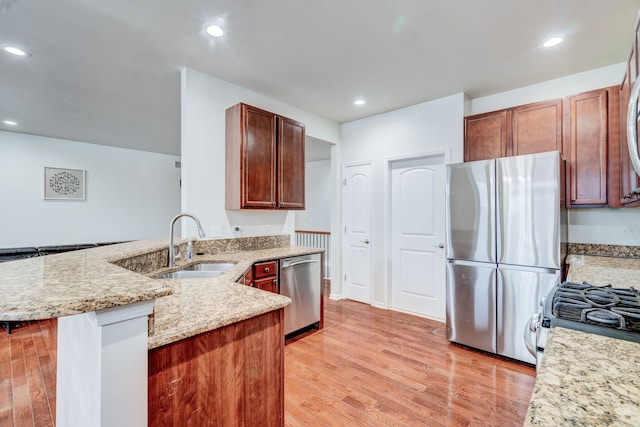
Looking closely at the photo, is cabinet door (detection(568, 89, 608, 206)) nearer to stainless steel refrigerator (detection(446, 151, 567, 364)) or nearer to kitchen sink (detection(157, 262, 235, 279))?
stainless steel refrigerator (detection(446, 151, 567, 364))

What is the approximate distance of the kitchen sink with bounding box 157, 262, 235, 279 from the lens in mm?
2074

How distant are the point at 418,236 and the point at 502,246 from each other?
1.15 meters

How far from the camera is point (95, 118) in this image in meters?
4.04

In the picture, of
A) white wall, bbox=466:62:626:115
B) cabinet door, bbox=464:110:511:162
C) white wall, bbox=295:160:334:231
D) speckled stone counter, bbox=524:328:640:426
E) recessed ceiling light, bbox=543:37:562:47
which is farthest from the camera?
white wall, bbox=295:160:334:231

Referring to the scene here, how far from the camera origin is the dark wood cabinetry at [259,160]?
2820 millimetres

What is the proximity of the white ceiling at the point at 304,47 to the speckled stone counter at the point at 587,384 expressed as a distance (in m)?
2.05

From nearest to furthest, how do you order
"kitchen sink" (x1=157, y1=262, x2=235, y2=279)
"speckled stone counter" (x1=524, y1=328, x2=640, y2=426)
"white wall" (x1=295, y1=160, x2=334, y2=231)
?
1. "speckled stone counter" (x1=524, y1=328, x2=640, y2=426)
2. "kitchen sink" (x1=157, y1=262, x2=235, y2=279)
3. "white wall" (x1=295, y1=160, x2=334, y2=231)

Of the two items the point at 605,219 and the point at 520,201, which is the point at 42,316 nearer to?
the point at 520,201

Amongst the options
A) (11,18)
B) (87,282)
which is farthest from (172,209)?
(87,282)

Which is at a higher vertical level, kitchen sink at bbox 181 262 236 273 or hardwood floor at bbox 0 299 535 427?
kitchen sink at bbox 181 262 236 273

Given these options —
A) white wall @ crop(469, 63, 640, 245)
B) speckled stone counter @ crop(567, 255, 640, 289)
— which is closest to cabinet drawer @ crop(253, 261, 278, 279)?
speckled stone counter @ crop(567, 255, 640, 289)

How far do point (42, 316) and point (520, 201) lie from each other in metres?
2.96

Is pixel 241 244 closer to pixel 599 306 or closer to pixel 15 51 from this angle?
pixel 15 51

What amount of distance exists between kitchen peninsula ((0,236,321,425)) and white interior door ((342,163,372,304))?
2857mm
